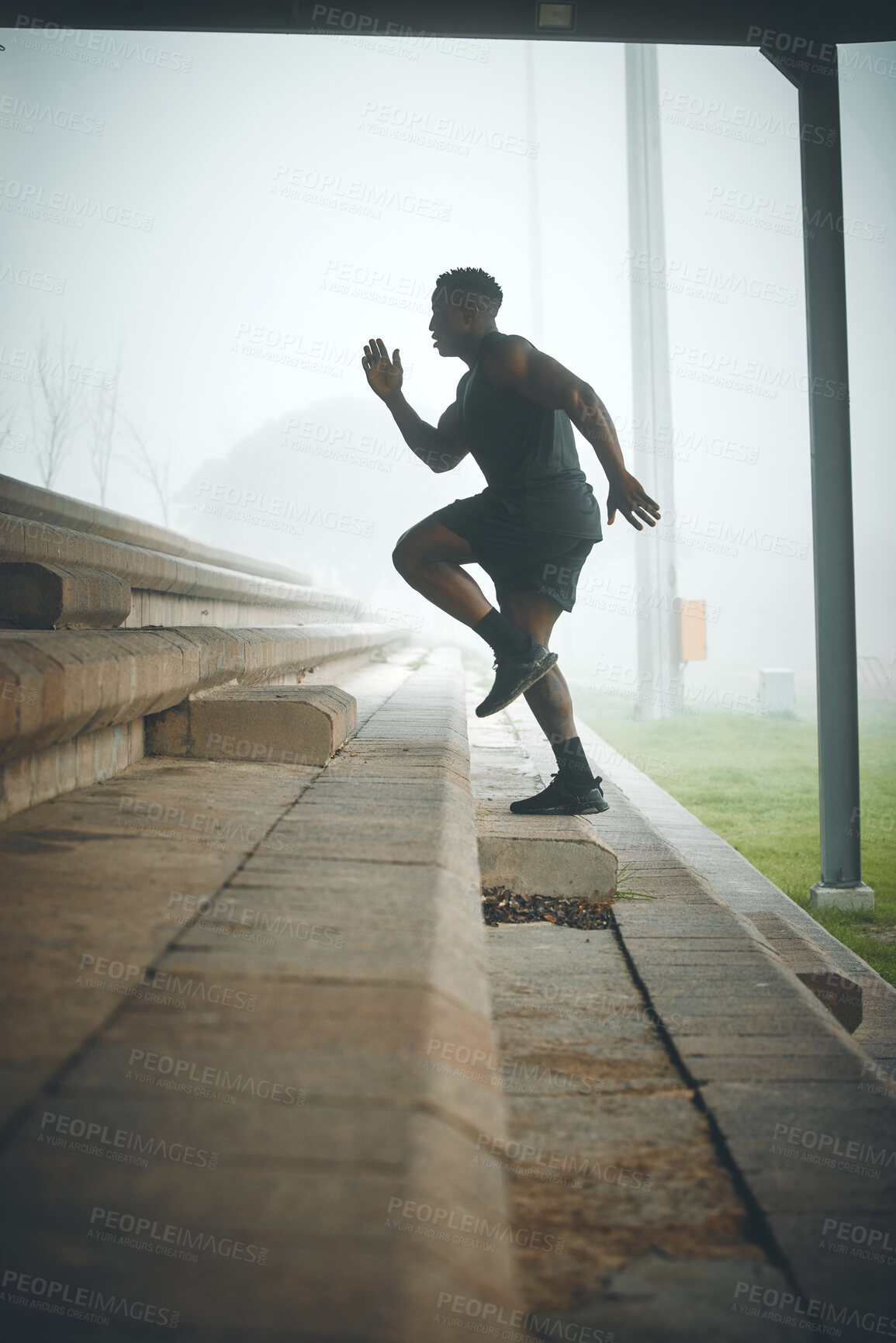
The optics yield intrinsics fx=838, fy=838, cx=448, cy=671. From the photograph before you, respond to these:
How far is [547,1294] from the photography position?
3.04 feet

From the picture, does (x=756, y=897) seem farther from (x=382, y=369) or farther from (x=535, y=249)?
(x=535, y=249)

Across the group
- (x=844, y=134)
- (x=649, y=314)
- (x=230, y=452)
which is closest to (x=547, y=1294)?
(x=844, y=134)

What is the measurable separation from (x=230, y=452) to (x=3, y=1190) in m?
35.5

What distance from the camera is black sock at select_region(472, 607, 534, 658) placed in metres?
2.62

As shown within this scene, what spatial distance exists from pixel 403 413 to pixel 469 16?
241cm

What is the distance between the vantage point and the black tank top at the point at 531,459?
2.64 m

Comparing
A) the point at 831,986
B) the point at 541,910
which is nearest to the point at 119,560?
the point at 541,910

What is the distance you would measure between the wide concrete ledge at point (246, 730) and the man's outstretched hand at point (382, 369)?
1284 mm

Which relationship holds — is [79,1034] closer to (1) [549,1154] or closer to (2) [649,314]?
(1) [549,1154]

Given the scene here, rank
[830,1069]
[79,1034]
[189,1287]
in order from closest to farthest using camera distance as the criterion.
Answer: [189,1287] < [79,1034] < [830,1069]

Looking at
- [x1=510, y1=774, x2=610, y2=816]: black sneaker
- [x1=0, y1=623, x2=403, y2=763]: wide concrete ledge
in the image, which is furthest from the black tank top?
[x1=0, y1=623, x2=403, y2=763]: wide concrete ledge

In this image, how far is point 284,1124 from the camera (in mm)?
737

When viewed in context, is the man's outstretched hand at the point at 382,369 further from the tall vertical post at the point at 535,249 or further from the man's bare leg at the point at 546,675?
the tall vertical post at the point at 535,249

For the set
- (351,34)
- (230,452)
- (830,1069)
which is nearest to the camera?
(830,1069)
